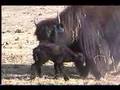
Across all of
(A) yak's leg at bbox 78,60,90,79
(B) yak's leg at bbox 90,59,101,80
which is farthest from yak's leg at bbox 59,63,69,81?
Result: (B) yak's leg at bbox 90,59,101,80

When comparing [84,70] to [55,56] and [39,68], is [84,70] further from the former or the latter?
[39,68]

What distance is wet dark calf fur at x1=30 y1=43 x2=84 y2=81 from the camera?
699 cm

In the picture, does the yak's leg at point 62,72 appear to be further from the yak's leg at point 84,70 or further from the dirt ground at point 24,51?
the yak's leg at point 84,70

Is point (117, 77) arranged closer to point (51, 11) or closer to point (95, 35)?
point (95, 35)

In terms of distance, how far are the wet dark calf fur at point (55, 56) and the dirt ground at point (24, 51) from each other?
0.25 ft

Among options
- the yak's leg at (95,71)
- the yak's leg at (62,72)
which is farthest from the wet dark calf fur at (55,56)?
the yak's leg at (95,71)

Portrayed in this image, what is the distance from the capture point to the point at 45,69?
7.16 metres

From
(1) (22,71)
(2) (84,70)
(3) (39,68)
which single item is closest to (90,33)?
Answer: (2) (84,70)

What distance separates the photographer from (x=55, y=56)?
7.06 meters

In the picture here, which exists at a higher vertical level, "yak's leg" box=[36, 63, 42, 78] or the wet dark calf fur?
the wet dark calf fur

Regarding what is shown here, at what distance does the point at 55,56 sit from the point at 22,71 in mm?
786

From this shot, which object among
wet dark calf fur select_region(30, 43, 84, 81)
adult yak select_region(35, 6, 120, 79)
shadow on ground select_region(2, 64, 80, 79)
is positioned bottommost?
shadow on ground select_region(2, 64, 80, 79)

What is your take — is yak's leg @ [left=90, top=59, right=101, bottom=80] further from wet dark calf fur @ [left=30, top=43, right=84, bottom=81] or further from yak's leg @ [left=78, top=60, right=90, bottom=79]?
wet dark calf fur @ [left=30, top=43, right=84, bottom=81]
